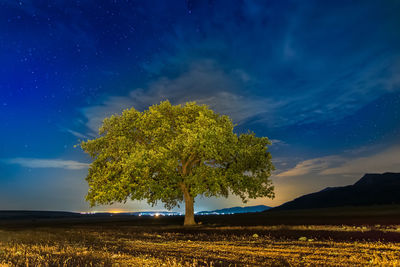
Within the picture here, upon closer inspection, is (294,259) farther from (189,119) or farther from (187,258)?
(189,119)

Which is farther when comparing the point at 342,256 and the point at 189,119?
the point at 189,119

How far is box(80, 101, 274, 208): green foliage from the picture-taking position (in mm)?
40312

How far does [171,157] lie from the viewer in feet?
139

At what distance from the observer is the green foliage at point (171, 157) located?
4031cm

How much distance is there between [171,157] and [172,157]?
0.15 meters

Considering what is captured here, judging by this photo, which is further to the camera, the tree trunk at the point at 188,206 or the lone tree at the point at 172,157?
the tree trunk at the point at 188,206

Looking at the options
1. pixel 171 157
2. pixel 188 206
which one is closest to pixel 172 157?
pixel 171 157

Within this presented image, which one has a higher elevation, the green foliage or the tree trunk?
the green foliage

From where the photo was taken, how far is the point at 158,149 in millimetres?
42344

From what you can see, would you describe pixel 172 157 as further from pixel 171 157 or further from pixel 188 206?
pixel 188 206

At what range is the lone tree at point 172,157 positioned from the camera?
40312 millimetres

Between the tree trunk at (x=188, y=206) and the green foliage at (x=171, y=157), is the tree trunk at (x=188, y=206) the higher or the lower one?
the lower one

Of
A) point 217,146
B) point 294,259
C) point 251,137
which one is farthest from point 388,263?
point 251,137

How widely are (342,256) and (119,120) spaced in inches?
1487
